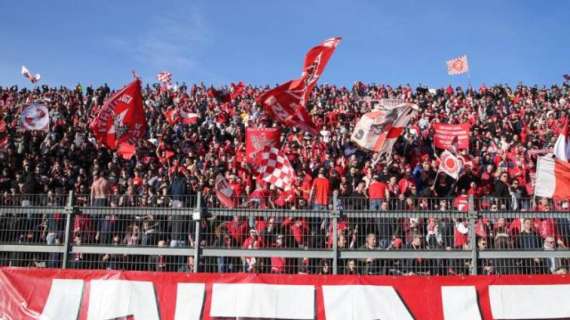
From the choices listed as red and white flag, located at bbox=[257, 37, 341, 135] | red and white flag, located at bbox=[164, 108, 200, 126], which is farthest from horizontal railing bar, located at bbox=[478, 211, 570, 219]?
red and white flag, located at bbox=[164, 108, 200, 126]

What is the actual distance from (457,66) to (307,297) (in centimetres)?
2908

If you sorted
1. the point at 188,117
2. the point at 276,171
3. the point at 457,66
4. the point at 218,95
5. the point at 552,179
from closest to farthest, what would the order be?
the point at 552,179
the point at 276,171
the point at 188,117
the point at 218,95
the point at 457,66

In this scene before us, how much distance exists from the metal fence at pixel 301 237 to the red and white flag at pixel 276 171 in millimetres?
3205

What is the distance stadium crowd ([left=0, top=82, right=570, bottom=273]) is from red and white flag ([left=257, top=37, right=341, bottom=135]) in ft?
4.19

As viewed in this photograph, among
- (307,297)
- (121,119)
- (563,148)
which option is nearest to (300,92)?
(121,119)

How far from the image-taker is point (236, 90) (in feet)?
103

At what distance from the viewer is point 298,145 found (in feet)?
64.6

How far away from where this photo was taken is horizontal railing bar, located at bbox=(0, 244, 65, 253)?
9500mm

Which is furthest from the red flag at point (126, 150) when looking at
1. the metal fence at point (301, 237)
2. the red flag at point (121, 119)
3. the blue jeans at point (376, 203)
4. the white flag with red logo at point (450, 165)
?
the blue jeans at point (376, 203)

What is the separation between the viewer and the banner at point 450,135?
1892 centimetres

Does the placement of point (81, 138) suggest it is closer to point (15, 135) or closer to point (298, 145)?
point (15, 135)

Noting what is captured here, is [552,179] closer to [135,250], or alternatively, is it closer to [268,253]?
[268,253]

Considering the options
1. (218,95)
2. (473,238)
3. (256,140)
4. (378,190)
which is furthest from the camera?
(218,95)

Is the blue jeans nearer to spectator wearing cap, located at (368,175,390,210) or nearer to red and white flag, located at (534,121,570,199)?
spectator wearing cap, located at (368,175,390,210)
